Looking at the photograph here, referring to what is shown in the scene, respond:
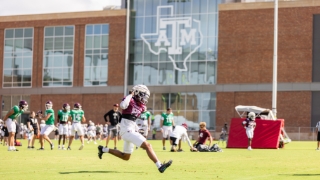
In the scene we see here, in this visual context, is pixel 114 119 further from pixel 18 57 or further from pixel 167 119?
pixel 18 57

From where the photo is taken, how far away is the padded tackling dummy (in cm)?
3756

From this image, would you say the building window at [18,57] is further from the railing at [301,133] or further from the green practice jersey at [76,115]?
the green practice jersey at [76,115]

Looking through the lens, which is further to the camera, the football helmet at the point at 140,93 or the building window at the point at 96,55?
the building window at the point at 96,55

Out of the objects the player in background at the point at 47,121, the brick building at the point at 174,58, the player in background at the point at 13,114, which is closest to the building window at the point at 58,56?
the brick building at the point at 174,58

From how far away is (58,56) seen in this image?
79625 mm

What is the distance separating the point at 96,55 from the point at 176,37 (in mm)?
9052

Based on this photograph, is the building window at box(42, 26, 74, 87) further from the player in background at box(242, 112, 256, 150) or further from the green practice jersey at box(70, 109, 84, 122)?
the green practice jersey at box(70, 109, 84, 122)

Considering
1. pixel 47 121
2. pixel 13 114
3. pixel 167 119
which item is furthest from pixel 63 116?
pixel 167 119

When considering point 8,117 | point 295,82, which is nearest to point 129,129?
point 8,117

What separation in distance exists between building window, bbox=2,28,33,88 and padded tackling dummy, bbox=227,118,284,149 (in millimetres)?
46167

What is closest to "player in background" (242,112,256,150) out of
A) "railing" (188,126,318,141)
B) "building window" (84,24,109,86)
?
"railing" (188,126,318,141)

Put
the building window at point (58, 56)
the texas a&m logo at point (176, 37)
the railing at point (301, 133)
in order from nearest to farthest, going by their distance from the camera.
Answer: the railing at point (301, 133) → the texas a&m logo at point (176, 37) → the building window at point (58, 56)

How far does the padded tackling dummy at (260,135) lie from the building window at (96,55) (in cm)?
4024

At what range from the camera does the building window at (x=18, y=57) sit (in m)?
80.9
